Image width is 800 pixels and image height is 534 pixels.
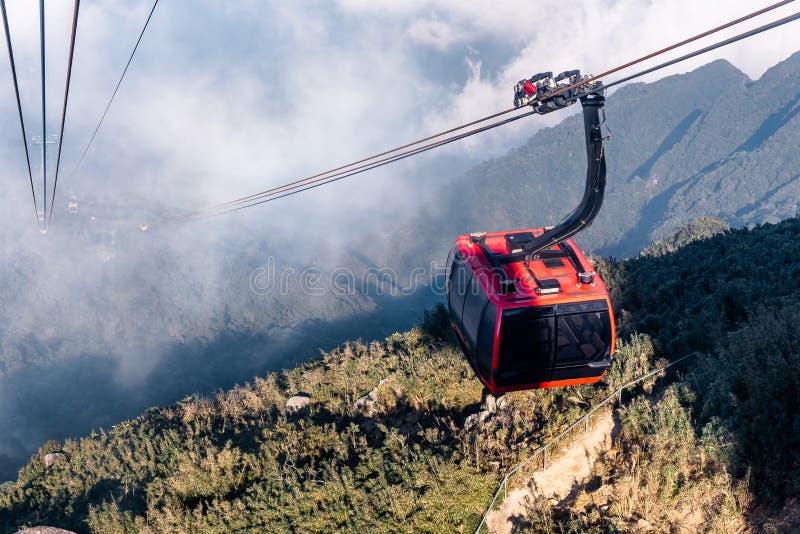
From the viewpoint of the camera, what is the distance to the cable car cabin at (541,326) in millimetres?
8984

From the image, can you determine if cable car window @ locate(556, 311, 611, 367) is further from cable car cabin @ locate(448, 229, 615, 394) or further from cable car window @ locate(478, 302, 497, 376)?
cable car window @ locate(478, 302, 497, 376)

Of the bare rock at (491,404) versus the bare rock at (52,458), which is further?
the bare rock at (52,458)

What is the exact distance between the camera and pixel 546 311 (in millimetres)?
9008

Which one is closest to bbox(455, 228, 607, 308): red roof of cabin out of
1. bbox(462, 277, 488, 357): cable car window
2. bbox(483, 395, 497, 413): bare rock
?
bbox(462, 277, 488, 357): cable car window

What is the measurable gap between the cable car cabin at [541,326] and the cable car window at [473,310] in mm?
25

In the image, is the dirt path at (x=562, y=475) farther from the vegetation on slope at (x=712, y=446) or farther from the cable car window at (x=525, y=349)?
the cable car window at (x=525, y=349)

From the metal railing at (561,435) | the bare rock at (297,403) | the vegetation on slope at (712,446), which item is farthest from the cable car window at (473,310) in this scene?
the bare rock at (297,403)

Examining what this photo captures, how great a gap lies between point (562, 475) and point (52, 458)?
60.4 ft

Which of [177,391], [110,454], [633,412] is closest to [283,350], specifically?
[177,391]

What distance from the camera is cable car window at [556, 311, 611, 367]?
29.8 ft

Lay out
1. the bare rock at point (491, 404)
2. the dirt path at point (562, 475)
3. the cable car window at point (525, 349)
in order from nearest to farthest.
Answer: the cable car window at point (525, 349), the dirt path at point (562, 475), the bare rock at point (491, 404)

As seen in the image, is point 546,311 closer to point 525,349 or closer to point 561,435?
point 525,349

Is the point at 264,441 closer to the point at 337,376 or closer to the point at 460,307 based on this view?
the point at 337,376

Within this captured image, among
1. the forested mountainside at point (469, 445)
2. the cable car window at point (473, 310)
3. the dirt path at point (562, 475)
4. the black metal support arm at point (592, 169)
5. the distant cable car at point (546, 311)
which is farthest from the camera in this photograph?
the cable car window at point (473, 310)
